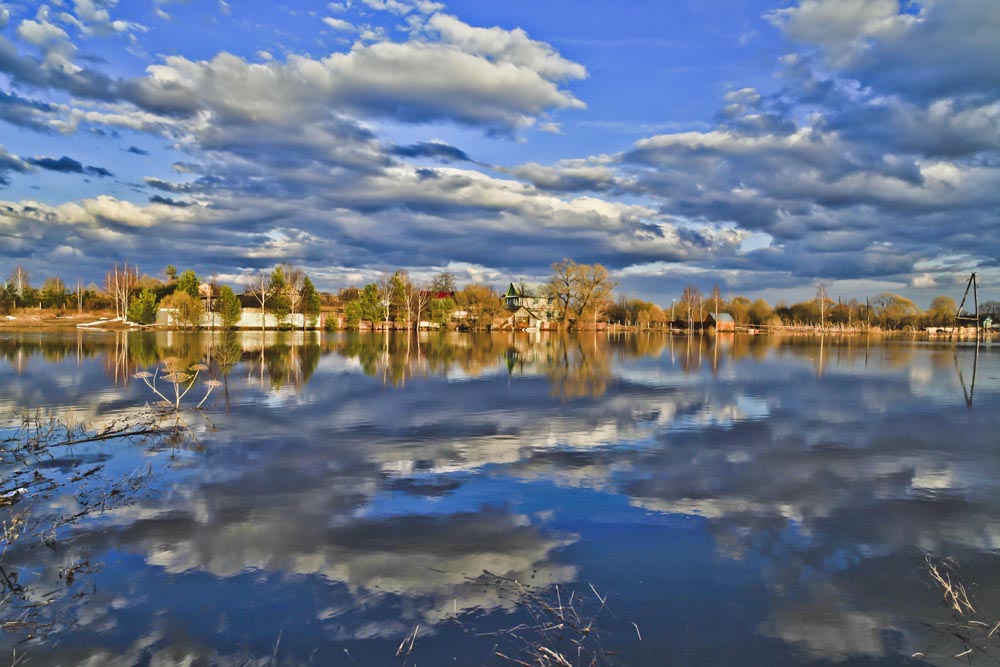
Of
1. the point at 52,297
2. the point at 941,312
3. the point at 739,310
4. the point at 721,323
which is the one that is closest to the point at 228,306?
Result: the point at 52,297

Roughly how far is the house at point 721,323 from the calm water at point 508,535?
120 m

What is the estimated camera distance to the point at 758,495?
9789 millimetres

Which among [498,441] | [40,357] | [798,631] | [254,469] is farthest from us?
[40,357]

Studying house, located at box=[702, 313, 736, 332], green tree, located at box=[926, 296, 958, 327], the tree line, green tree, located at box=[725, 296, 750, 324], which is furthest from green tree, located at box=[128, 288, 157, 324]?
green tree, located at box=[926, 296, 958, 327]

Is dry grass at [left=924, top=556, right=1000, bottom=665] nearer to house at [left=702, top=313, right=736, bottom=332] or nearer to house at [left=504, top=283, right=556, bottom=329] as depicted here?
house at [left=504, top=283, right=556, bottom=329]

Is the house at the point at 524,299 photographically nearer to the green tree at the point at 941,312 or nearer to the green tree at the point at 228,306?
the green tree at the point at 228,306

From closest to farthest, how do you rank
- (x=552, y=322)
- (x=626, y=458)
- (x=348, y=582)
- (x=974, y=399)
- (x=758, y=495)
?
(x=348, y=582) → (x=758, y=495) → (x=626, y=458) → (x=974, y=399) → (x=552, y=322)

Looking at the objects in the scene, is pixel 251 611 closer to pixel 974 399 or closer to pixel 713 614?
pixel 713 614

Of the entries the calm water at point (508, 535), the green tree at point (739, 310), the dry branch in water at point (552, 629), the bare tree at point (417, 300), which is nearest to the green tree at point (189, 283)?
the bare tree at point (417, 300)

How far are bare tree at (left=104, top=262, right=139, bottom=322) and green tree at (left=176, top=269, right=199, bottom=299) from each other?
12.5 m

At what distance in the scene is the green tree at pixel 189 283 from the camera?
8356 cm

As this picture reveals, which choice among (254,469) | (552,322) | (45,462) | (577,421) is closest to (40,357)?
(45,462)

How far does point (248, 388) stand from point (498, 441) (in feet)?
42.4

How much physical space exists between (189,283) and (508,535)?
88461 mm
